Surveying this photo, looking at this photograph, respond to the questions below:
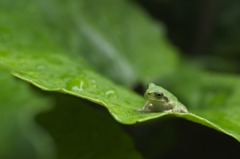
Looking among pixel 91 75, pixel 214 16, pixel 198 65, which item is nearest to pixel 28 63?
pixel 91 75

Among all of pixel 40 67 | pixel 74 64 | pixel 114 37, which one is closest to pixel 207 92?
pixel 114 37

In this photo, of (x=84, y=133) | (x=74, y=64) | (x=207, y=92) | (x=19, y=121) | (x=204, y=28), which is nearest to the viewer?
(x=84, y=133)

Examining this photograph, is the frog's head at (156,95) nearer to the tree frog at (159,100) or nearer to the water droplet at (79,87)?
the tree frog at (159,100)

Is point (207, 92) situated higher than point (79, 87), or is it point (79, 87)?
point (207, 92)

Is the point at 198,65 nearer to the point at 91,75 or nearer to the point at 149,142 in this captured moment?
the point at 149,142

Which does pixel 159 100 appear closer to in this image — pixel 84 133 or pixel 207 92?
pixel 84 133

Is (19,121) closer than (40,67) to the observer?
No
